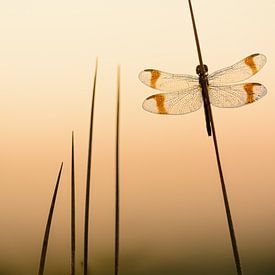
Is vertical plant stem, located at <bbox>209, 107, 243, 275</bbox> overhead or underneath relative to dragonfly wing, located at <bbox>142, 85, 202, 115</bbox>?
underneath

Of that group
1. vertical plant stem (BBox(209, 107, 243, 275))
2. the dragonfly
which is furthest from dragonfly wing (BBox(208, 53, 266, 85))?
vertical plant stem (BBox(209, 107, 243, 275))

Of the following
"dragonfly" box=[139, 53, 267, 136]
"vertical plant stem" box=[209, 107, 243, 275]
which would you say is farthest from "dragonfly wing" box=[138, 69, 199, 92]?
"vertical plant stem" box=[209, 107, 243, 275]

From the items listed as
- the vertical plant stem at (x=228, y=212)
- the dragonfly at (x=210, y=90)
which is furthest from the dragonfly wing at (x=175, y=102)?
the vertical plant stem at (x=228, y=212)

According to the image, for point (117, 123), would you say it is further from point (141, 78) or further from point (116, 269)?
point (141, 78)

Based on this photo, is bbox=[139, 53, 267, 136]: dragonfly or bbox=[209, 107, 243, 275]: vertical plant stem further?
bbox=[139, 53, 267, 136]: dragonfly

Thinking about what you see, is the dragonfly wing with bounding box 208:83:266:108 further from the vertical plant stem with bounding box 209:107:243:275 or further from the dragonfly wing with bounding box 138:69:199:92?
the vertical plant stem with bounding box 209:107:243:275

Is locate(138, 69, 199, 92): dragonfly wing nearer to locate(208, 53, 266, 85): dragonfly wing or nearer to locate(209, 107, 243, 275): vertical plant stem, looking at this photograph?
locate(208, 53, 266, 85): dragonfly wing

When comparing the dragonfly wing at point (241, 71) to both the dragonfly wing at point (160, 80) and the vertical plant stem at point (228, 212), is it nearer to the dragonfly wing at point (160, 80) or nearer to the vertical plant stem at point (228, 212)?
the dragonfly wing at point (160, 80)

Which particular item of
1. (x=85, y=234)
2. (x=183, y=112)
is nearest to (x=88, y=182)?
(x=85, y=234)

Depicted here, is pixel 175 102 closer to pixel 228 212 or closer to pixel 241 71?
pixel 241 71
